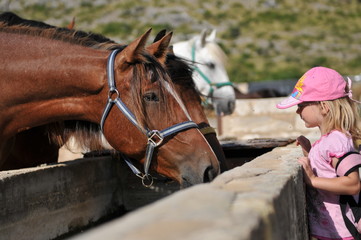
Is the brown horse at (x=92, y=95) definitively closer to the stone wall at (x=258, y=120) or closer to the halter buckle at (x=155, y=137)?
the halter buckle at (x=155, y=137)

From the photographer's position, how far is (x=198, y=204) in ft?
4.17

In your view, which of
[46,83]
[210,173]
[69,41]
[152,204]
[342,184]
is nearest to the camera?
[152,204]

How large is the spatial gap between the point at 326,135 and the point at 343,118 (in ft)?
0.38

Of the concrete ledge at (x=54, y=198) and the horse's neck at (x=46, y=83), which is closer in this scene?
the concrete ledge at (x=54, y=198)

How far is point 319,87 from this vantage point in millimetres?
2547

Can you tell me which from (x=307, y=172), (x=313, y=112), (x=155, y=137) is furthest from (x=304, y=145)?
(x=155, y=137)

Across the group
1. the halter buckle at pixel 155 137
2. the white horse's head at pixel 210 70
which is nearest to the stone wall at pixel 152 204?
the halter buckle at pixel 155 137

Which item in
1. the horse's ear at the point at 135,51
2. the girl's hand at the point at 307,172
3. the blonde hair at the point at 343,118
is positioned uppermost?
the horse's ear at the point at 135,51

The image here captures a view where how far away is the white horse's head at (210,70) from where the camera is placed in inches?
317

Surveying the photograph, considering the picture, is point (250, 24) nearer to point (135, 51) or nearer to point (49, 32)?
point (49, 32)

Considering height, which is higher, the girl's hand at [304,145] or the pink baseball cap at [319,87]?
the pink baseball cap at [319,87]

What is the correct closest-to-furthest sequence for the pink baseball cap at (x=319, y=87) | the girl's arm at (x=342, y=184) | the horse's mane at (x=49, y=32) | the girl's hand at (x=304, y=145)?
the girl's arm at (x=342, y=184) < the pink baseball cap at (x=319, y=87) < the girl's hand at (x=304, y=145) < the horse's mane at (x=49, y=32)

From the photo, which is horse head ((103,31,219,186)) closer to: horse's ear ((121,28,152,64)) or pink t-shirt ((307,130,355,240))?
horse's ear ((121,28,152,64))

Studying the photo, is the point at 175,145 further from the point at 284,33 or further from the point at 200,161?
the point at 284,33
